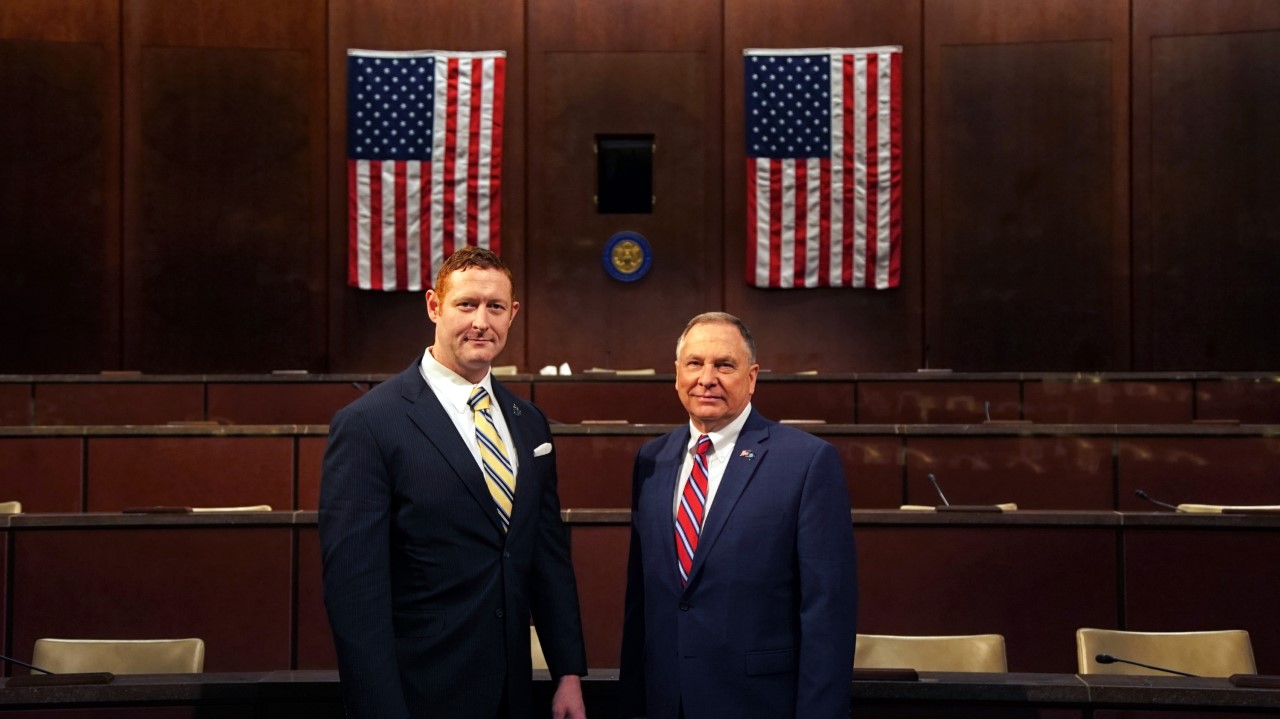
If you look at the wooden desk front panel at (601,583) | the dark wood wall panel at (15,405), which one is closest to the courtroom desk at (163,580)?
the wooden desk front panel at (601,583)

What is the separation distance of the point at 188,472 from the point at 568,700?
379cm

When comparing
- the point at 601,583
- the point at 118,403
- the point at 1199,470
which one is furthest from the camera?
the point at 118,403

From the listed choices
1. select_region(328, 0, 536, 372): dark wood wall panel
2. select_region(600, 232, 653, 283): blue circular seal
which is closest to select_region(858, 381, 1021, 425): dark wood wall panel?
select_region(600, 232, 653, 283): blue circular seal

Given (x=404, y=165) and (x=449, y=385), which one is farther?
(x=404, y=165)

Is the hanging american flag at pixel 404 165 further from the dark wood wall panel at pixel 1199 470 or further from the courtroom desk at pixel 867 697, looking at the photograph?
the courtroom desk at pixel 867 697

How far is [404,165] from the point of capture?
978 centimetres

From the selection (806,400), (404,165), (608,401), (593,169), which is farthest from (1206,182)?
(404,165)

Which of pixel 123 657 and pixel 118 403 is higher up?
pixel 118 403

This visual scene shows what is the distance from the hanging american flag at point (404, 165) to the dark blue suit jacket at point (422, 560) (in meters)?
7.72

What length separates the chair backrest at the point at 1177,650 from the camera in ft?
9.95

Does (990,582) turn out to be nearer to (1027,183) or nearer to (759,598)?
(759,598)

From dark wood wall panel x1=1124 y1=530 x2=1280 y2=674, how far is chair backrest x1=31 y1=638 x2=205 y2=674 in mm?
2618

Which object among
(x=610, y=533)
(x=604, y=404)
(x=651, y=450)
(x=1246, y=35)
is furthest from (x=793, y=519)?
(x=1246, y=35)

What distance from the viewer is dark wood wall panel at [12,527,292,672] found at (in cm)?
376
